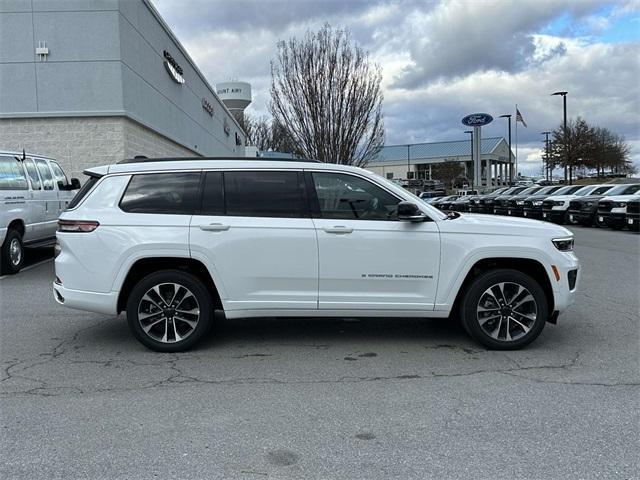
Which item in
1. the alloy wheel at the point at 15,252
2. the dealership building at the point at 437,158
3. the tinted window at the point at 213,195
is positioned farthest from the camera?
the dealership building at the point at 437,158

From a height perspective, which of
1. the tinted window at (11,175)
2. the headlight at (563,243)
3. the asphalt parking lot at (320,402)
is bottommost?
the asphalt parking lot at (320,402)

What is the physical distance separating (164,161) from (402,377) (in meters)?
3.06

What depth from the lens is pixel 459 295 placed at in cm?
541

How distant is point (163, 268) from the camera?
207 inches

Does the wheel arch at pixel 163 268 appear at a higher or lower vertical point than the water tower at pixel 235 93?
lower

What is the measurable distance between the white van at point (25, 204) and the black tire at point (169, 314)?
5600mm

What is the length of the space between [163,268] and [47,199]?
22.3ft

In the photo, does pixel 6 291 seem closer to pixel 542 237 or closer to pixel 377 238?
pixel 377 238

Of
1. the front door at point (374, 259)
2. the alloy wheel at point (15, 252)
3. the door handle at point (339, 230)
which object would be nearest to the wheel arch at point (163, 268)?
the front door at point (374, 259)

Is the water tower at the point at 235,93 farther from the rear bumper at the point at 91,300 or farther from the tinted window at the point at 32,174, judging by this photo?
the rear bumper at the point at 91,300

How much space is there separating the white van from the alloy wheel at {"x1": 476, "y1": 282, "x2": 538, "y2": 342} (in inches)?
319

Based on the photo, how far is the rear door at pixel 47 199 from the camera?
34.8 ft

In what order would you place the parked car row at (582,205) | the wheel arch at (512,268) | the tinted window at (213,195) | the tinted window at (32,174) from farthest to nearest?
1. the parked car row at (582,205)
2. the tinted window at (32,174)
3. the wheel arch at (512,268)
4. the tinted window at (213,195)

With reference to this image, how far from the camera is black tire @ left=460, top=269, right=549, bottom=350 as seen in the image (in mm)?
5211
